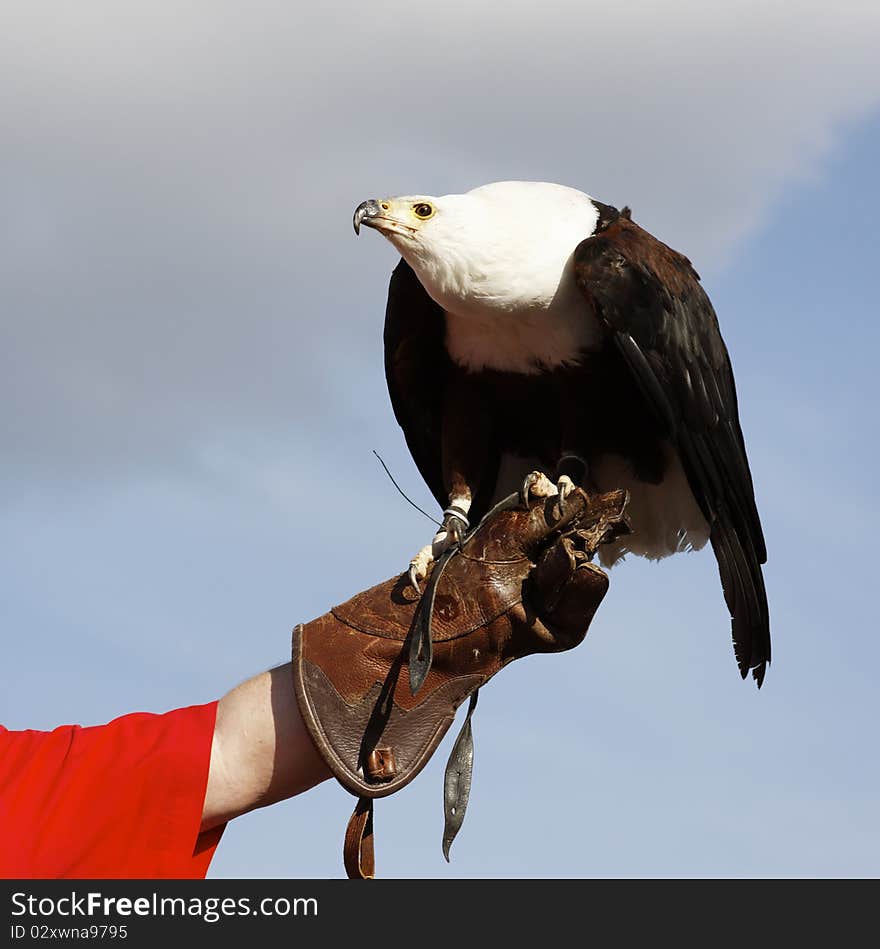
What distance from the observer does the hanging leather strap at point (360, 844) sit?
3070 millimetres

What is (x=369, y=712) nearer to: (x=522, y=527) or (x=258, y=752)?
(x=258, y=752)

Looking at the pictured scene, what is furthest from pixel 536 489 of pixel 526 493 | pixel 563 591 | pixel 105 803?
pixel 105 803

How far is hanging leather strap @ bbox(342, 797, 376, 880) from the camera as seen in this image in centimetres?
307

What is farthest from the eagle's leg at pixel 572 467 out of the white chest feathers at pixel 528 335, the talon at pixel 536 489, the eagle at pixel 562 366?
the talon at pixel 536 489

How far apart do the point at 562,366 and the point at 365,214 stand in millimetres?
944

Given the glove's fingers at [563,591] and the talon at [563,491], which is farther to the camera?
the talon at [563,491]

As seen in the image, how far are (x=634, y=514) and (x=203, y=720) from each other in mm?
2860

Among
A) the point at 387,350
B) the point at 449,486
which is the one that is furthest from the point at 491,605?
the point at 387,350

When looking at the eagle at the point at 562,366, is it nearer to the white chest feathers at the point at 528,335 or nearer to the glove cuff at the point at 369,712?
the white chest feathers at the point at 528,335

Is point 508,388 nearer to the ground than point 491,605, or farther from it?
farther from it

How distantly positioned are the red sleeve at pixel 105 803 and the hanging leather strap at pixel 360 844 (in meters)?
0.40

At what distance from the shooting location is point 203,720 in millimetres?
2898

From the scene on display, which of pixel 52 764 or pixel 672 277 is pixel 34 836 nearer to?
pixel 52 764

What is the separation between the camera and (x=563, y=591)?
3.46 metres
